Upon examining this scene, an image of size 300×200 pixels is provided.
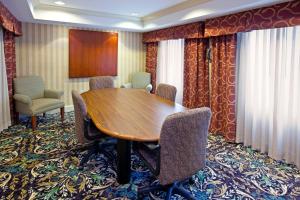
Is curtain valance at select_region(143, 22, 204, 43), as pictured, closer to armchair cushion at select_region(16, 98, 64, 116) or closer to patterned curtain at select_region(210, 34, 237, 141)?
patterned curtain at select_region(210, 34, 237, 141)

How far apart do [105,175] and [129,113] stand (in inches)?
29.6

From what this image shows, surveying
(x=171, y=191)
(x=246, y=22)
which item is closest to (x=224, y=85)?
(x=246, y=22)

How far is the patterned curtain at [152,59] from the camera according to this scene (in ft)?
19.5

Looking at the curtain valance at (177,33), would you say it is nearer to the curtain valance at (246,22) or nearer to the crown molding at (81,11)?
the curtain valance at (246,22)

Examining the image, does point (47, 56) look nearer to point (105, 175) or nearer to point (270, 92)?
point (105, 175)

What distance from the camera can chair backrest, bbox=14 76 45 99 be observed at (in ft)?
14.5

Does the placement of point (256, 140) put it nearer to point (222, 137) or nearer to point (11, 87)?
point (222, 137)

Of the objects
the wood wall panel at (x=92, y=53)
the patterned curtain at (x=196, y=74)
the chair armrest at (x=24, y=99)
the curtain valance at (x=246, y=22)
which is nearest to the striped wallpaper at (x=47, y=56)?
the wood wall panel at (x=92, y=53)

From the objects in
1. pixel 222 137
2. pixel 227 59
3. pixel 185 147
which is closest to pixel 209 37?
pixel 227 59

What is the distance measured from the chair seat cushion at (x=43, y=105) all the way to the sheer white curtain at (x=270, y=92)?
130 inches

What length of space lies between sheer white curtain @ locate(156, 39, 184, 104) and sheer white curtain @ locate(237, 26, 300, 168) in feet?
5.49

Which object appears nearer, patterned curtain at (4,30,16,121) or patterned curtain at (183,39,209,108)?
patterned curtain at (4,30,16,121)

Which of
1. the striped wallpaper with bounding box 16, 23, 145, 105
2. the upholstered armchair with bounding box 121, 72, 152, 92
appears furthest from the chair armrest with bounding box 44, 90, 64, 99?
the upholstered armchair with bounding box 121, 72, 152, 92

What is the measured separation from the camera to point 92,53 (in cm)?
547
